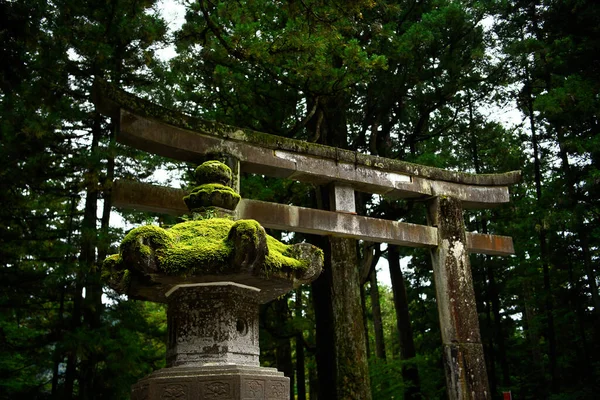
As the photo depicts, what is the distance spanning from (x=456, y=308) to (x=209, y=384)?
571 centimetres

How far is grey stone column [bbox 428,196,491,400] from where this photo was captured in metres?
8.02

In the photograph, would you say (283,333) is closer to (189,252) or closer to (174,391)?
(174,391)

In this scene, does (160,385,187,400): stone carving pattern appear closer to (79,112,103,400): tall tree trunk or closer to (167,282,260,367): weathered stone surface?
(167,282,260,367): weathered stone surface

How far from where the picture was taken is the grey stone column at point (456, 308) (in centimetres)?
802

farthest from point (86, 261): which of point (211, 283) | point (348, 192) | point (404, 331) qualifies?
point (404, 331)

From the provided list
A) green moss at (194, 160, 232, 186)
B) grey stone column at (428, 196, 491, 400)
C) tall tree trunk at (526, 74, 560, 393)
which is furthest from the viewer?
tall tree trunk at (526, 74, 560, 393)

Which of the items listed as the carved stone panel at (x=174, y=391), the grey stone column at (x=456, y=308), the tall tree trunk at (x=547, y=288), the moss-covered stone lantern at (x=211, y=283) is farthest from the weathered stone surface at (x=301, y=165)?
the tall tree trunk at (x=547, y=288)

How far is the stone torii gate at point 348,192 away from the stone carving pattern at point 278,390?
326 cm

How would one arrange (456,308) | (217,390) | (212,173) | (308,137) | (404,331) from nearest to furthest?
(217,390)
(212,173)
(456,308)
(308,137)
(404,331)

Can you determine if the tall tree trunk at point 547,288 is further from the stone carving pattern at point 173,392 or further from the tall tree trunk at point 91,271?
the stone carving pattern at point 173,392

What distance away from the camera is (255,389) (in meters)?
3.78

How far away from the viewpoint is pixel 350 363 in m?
8.25

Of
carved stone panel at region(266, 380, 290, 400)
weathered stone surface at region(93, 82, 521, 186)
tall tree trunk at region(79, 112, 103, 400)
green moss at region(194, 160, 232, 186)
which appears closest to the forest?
tall tree trunk at region(79, 112, 103, 400)

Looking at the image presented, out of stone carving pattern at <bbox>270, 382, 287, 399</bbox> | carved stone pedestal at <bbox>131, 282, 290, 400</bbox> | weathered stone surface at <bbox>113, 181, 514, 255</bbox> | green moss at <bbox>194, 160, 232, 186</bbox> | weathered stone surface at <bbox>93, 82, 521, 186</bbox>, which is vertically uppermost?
weathered stone surface at <bbox>93, 82, 521, 186</bbox>
